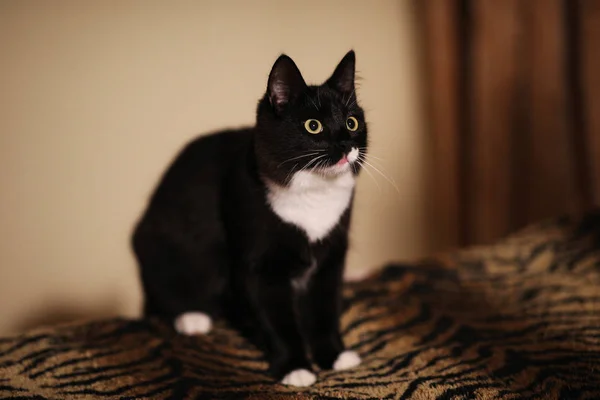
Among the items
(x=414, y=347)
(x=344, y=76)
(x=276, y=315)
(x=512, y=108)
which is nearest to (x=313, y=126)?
(x=344, y=76)

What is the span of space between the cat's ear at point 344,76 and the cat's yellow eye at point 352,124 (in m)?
0.07

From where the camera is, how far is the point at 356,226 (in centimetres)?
221

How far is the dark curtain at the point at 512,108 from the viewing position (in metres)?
1.99

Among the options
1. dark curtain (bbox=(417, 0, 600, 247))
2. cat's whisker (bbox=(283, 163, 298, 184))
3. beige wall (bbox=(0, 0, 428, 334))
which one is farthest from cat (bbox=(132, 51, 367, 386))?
dark curtain (bbox=(417, 0, 600, 247))

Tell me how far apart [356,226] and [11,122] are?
4.28 feet

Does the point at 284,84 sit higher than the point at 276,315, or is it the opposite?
the point at 284,84

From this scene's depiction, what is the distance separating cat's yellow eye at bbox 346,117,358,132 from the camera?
104 cm

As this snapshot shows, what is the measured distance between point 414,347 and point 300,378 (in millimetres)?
289

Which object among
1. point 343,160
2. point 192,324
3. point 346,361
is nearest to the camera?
point 343,160

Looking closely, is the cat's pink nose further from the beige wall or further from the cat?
the beige wall

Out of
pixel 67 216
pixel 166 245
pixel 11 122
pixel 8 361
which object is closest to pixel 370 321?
pixel 166 245

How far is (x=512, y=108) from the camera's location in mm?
2127

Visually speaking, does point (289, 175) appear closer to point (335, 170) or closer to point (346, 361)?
point (335, 170)

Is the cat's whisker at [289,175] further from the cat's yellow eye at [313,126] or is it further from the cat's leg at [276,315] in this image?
the cat's leg at [276,315]
